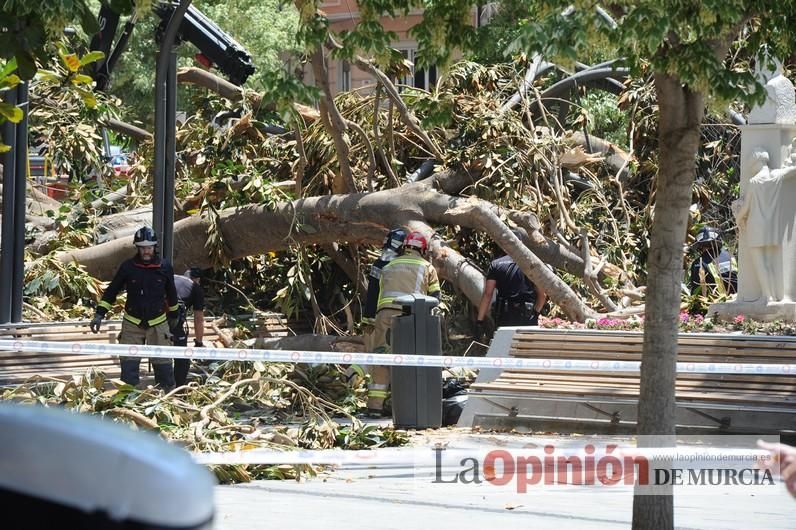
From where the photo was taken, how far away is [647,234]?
595 inches

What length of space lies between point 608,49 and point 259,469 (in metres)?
4.27

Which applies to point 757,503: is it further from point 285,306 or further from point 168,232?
point 285,306

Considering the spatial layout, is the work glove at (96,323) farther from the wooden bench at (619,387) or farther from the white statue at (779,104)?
the white statue at (779,104)

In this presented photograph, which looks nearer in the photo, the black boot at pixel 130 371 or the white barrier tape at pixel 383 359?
the white barrier tape at pixel 383 359

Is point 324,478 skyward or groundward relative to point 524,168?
groundward

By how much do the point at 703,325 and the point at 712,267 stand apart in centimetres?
376

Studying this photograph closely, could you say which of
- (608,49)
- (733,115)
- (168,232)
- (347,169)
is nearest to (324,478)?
(608,49)

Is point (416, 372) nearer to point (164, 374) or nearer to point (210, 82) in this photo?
point (164, 374)

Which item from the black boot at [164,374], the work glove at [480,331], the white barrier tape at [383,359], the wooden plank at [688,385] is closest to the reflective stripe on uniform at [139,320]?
the black boot at [164,374]

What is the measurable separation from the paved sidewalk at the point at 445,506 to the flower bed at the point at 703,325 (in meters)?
2.63

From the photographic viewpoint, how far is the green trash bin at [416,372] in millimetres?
10172

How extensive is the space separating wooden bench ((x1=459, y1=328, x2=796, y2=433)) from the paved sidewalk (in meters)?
1.58

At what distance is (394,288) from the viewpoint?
436 inches

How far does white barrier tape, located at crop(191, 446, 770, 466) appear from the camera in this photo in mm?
7164
